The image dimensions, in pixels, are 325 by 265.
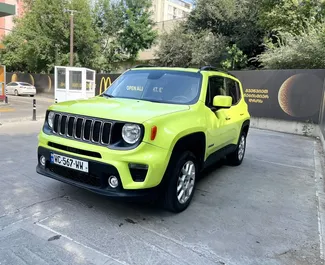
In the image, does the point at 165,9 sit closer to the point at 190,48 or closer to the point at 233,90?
the point at 190,48

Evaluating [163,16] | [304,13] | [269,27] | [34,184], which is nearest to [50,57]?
[269,27]

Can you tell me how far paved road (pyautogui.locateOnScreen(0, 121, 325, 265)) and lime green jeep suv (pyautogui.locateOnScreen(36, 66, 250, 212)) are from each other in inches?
16.3

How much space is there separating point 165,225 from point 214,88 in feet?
7.31

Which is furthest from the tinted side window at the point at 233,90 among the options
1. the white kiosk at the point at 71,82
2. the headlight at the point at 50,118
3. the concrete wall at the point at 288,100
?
the white kiosk at the point at 71,82

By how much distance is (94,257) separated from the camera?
2.62 metres

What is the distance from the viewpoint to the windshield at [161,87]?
13.1 feet

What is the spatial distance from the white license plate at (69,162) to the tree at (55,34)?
24.4 meters

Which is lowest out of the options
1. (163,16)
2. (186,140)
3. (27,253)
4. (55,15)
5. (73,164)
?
(27,253)

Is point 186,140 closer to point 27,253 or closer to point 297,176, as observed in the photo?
point 27,253

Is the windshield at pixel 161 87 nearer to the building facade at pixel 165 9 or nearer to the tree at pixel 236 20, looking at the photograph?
the tree at pixel 236 20

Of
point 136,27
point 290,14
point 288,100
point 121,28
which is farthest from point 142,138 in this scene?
point 121,28

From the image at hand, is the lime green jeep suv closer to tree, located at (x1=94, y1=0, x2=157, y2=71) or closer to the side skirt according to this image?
the side skirt

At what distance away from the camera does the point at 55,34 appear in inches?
1014

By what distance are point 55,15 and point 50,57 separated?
3.76 m
